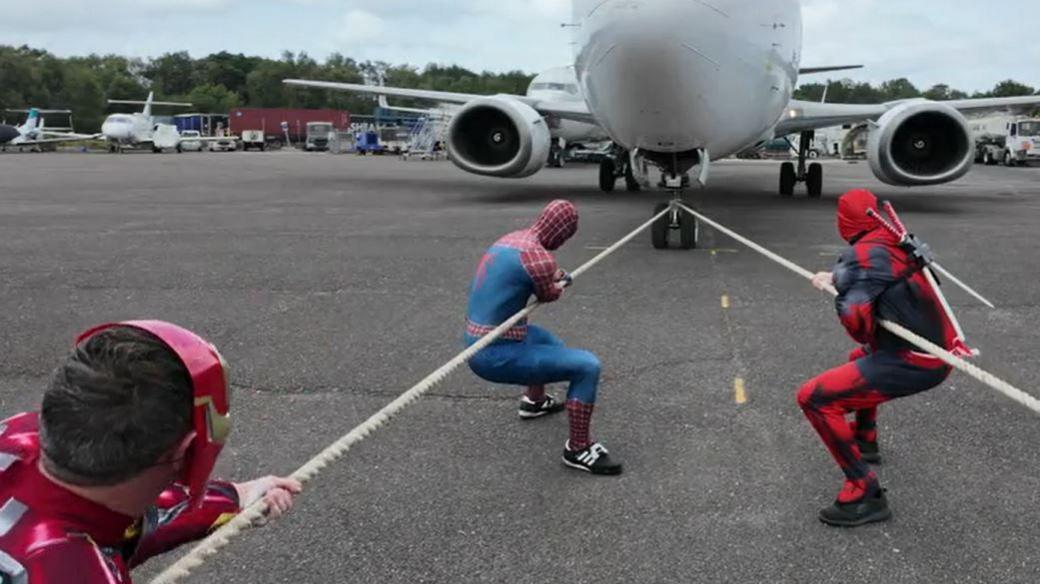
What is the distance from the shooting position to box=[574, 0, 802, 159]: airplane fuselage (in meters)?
8.51

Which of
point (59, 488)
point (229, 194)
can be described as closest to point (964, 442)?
point (59, 488)

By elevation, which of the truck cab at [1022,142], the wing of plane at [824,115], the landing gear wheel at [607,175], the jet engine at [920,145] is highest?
the truck cab at [1022,142]

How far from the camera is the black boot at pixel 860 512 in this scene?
3.47m

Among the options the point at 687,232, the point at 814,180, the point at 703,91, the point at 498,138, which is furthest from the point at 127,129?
the point at 703,91

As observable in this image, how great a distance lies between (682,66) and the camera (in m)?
8.74

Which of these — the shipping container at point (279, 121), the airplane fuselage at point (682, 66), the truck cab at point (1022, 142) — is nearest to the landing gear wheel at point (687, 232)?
the airplane fuselage at point (682, 66)

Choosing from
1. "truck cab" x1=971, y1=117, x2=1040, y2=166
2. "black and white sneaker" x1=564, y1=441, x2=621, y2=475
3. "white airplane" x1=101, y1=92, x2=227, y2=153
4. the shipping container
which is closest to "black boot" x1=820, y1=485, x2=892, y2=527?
"black and white sneaker" x1=564, y1=441, x2=621, y2=475

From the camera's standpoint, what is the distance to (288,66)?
142 m

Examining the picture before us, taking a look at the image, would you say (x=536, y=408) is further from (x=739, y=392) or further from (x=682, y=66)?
(x=682, y=66)

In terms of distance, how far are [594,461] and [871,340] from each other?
1.37 m

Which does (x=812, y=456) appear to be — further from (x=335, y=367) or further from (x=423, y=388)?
(x=335, y=367)

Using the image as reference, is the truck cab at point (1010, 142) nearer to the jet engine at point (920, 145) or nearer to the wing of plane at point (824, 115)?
the wing of plane at point (824, 115)

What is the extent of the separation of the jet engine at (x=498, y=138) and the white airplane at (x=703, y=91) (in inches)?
8.8

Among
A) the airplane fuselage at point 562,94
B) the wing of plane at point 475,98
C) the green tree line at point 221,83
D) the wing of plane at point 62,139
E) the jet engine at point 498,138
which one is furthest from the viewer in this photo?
the green tree line at point 221,83
